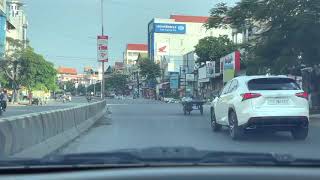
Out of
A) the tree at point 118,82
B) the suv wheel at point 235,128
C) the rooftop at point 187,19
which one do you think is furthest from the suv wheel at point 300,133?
the tree at point 118,82

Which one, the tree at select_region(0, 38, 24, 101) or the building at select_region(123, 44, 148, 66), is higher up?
the building at select_region(123, 44, 148, 66)

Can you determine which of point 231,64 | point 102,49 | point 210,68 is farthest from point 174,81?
point 102,49

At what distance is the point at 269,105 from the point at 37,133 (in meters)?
5.07

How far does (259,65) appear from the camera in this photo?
25516 mm

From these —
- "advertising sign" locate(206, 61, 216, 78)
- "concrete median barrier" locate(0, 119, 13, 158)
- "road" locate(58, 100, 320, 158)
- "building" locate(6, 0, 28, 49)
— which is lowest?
"road" locate(58, 100, 320, 158)

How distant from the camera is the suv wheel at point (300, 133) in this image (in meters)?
13.7

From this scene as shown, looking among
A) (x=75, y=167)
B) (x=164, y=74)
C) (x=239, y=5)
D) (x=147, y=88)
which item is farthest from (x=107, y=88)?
(x=75, y=167)

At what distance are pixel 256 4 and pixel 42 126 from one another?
51.1ft

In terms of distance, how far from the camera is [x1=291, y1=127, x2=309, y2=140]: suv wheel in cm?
1370

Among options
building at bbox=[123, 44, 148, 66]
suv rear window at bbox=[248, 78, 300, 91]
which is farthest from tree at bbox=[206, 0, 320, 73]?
building at bbox=[123, 44, 148, 66]

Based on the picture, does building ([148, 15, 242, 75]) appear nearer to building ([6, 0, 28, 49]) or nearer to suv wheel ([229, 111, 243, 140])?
building ([6, 0, 28, 49])

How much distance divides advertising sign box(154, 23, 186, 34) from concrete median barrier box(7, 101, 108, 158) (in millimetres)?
120496

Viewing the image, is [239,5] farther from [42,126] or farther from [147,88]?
[147,88]

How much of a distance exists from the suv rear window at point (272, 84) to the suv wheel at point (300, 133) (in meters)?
1.04
